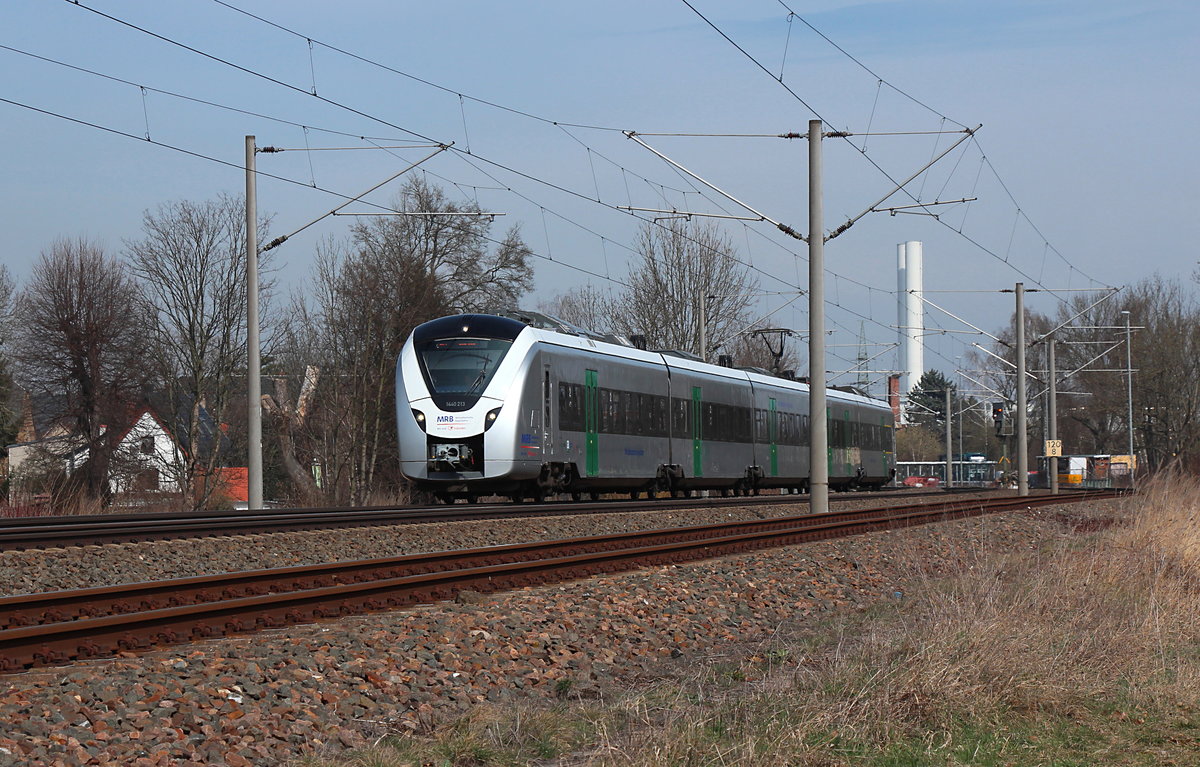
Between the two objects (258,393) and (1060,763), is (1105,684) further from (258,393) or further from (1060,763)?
(258,393)

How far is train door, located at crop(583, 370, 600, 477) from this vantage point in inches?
1031

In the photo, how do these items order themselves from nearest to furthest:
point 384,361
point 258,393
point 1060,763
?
point 1060,763
point 258,393
point 384,361

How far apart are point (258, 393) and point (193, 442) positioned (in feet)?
63.9

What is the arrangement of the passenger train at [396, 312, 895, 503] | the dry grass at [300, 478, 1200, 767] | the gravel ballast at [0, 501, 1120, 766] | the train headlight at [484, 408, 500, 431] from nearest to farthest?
the gravel ballast at [0, 501, 1120, 766] → the dry grass at [300, 478, 1200, 767] → the train headlight at [484, 408, 500, 431] → the passenger train at [396, 312, 895, 503]

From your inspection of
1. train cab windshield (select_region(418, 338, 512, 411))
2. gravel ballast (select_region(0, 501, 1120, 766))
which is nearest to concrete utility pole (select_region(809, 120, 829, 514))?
train cab windshield (select_region(418, 338, 512, 411))

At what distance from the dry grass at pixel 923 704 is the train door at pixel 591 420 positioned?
634 inches

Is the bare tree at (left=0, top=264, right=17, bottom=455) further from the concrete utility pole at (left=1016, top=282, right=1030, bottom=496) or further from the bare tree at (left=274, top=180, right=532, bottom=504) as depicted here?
the concrete utility pole at (left=1016, top=282, right=1030, bottom=496)

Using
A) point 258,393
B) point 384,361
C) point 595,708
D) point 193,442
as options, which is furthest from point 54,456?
point 595,708

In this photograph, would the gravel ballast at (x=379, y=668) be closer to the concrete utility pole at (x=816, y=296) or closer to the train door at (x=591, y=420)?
the concrete utility pole at (x=816, y=296)

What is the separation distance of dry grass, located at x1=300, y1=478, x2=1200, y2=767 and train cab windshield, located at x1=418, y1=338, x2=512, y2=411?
13907 millimetres

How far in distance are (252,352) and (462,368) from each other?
14.2 ft

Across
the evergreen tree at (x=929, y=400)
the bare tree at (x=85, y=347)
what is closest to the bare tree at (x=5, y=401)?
the bare tree at (x=85, y=347)

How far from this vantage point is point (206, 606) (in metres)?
9.34

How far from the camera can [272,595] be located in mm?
10352
